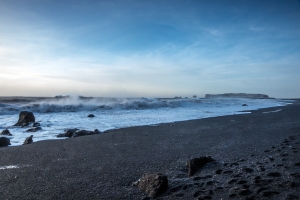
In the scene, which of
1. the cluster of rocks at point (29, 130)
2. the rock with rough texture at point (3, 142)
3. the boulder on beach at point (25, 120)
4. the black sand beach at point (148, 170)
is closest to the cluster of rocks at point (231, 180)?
the black sand beach at point (148, 170)

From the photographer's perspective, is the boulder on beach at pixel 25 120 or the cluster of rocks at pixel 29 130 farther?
the boulder on beach at pixel 25 120

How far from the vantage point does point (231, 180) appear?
252 centimetres

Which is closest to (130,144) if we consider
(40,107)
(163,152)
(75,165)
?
(163,152)

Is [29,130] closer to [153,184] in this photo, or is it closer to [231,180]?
[153,184]

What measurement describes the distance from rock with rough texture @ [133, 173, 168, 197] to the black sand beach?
7cm

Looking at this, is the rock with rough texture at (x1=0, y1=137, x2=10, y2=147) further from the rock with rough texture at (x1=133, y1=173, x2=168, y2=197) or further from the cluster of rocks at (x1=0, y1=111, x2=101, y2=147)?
the rock with rough texture at (x1=133, y1=173, x2=168, y2=197)

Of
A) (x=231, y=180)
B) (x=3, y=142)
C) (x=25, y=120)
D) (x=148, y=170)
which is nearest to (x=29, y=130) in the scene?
(x=25, y=120)

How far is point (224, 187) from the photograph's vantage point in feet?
7.79

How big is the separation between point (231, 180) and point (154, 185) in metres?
0.87

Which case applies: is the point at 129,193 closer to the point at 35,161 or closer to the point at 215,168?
the point at 215,168

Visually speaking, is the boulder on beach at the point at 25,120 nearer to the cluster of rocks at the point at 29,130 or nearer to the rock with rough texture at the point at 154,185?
the cluster of rocks at the point at 29,130

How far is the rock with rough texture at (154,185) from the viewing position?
2418mm

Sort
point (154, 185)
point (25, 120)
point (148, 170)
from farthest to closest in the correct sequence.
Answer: point (25, 120) → point (148, 170) → point (154, 185)

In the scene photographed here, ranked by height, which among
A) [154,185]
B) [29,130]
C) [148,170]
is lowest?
[29,130]
